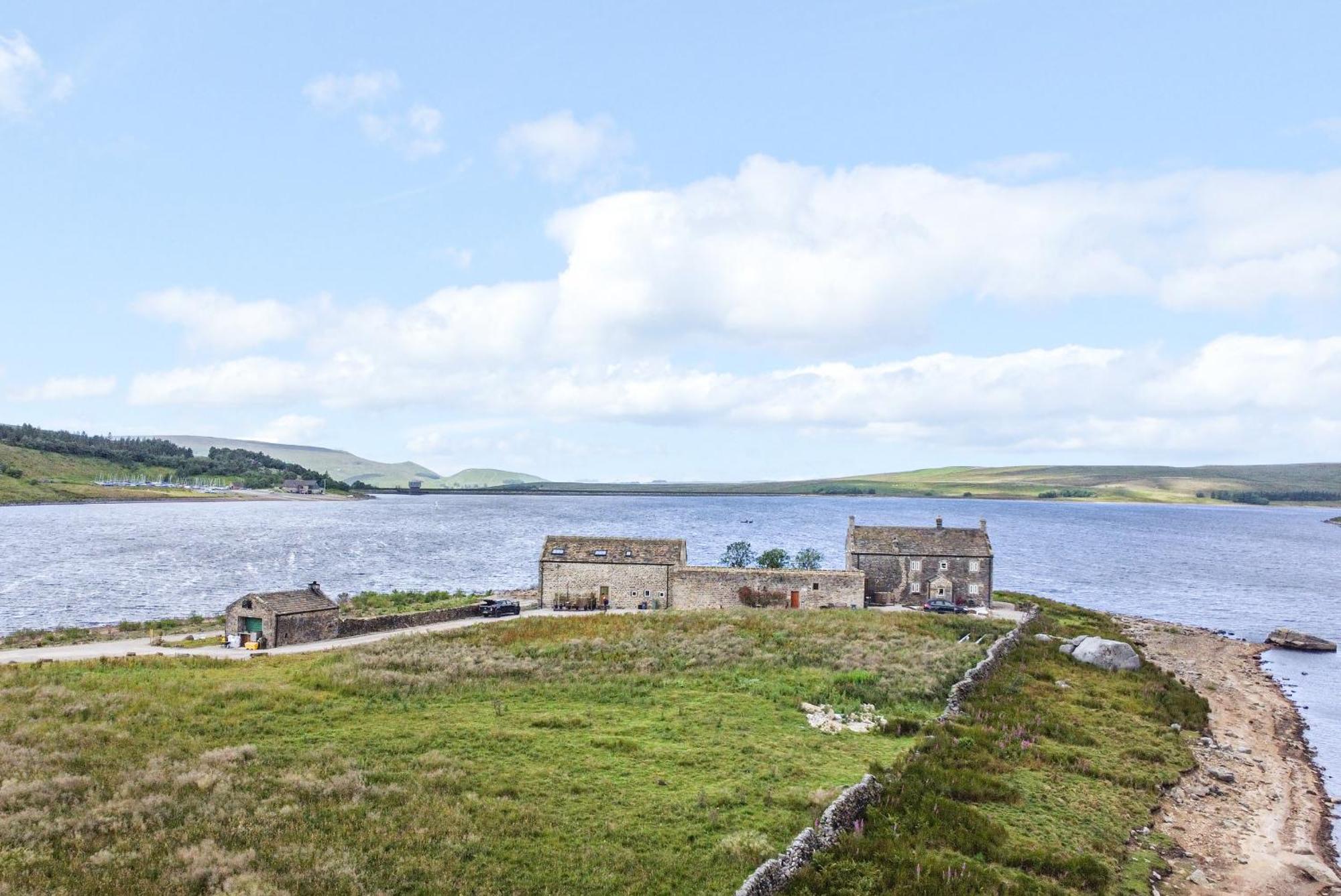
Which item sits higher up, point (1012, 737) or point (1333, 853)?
point (1012, 737)

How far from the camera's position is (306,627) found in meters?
44.3

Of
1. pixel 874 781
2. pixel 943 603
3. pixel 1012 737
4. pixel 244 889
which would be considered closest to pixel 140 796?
pixel 244 889

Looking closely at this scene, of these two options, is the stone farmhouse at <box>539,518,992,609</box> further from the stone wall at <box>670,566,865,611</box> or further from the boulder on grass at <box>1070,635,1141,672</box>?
the boulder on grass at <box>1070,635,1141,672</box>

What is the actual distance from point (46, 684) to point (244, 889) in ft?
70.9

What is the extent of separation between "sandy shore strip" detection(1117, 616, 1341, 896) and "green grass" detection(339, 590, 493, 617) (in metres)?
45.3

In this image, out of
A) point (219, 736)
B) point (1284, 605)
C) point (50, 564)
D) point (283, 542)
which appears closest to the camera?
point (219, 736)

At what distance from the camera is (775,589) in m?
56.4

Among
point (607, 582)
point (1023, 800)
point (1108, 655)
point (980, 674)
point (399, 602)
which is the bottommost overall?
point (399, 602)

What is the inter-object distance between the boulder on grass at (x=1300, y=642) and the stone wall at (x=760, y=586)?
35463 millimetres

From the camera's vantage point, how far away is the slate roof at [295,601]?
142ft

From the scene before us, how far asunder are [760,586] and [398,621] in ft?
83.5

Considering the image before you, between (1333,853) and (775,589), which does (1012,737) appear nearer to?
(1333,853)

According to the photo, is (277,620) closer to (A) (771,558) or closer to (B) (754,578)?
(B) (754,578)

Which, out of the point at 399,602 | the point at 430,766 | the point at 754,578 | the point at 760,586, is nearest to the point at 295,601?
the point at 399,602
